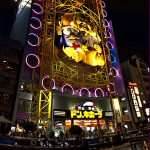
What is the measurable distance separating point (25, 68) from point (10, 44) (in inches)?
150

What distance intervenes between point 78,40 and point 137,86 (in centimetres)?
1733

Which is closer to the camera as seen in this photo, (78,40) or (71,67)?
(71,67)

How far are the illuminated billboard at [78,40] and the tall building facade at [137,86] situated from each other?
10134 mm

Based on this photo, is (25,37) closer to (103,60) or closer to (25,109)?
(25,109)

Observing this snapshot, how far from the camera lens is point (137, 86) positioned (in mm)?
45781

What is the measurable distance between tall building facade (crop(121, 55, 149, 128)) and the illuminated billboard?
10134mm

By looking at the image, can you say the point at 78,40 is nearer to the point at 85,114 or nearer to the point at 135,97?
the point at 85,114

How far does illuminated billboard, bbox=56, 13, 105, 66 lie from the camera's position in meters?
35.9

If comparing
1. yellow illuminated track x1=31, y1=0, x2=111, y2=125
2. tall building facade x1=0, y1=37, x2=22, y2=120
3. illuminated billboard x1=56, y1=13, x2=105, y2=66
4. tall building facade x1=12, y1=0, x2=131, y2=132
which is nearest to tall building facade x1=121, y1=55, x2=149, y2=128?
tall building facade x1=12, y1=0, x2=131, y2=132

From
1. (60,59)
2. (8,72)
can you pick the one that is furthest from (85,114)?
(8,72)

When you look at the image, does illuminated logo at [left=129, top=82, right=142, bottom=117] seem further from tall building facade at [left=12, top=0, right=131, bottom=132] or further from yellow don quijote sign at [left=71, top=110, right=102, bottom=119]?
yellow don quijote sign at [left=71, top=110, right=102, bottom=119]

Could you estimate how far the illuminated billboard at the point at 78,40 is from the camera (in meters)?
35.9

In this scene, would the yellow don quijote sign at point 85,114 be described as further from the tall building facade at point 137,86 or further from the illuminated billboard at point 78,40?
the illuminated billboard at point 78,40

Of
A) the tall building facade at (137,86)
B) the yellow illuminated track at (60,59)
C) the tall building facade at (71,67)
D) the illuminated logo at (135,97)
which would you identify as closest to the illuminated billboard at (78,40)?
the tall building facade at (71,67)
